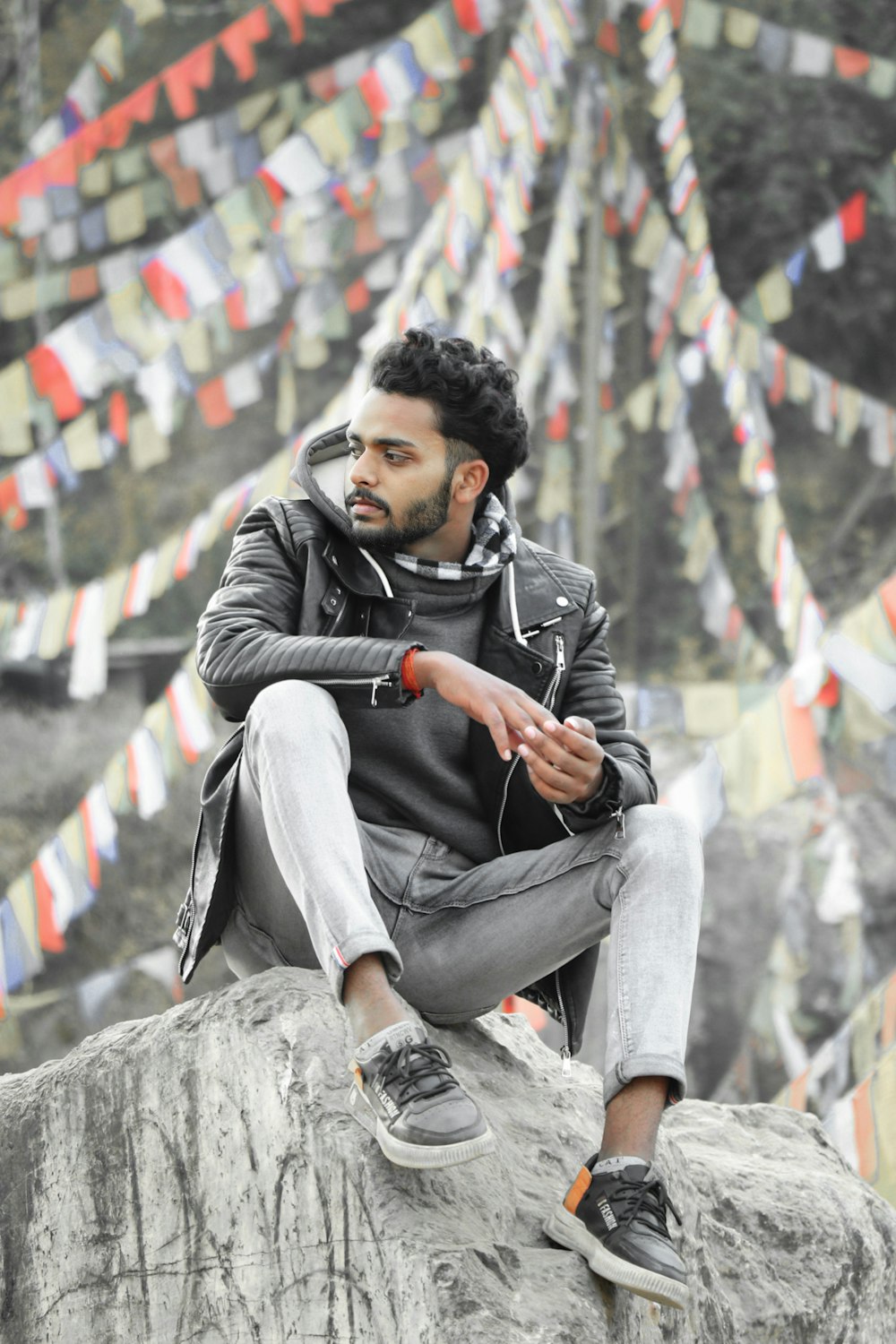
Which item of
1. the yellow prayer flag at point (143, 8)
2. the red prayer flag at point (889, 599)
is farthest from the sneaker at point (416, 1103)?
the yellow prayer flag at point (143, 8)

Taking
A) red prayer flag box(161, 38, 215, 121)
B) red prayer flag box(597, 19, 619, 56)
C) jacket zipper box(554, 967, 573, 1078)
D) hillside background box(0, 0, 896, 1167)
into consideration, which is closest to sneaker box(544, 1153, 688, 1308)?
jacket zipper box(554, 967, 573, 1078)

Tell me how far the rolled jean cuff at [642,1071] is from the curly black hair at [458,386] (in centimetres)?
75

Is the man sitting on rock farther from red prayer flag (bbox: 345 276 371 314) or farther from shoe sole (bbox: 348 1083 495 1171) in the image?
red prayer flag (bbox: 345 276 371 314)

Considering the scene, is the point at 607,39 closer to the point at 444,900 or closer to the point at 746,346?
the point at 746,346

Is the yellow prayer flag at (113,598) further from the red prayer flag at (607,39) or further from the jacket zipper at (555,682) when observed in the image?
the red prayer flag at (607,39)

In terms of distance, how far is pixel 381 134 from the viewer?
5.99 meters

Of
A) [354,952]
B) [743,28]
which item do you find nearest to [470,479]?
[354,952]

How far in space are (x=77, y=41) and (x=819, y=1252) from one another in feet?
28.5

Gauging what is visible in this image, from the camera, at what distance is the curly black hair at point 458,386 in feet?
5.97

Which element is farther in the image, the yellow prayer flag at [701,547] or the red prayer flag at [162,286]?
the yellow prayer flag at [701,547]

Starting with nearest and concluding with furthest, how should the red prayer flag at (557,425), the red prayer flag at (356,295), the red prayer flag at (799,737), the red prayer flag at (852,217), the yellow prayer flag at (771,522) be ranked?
the red prayer flag at (799,737) < the yellow prayer flag at (771,522) < the red prayer flag at (852,217) < the red prayer flag at (356,295) < the red prayer flag at (557,425)

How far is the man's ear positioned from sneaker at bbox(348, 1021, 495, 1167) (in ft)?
2.27

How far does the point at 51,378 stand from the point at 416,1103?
275 centimetres

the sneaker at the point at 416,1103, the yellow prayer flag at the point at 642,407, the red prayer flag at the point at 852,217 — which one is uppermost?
the sneaker at the point at 416,1103
